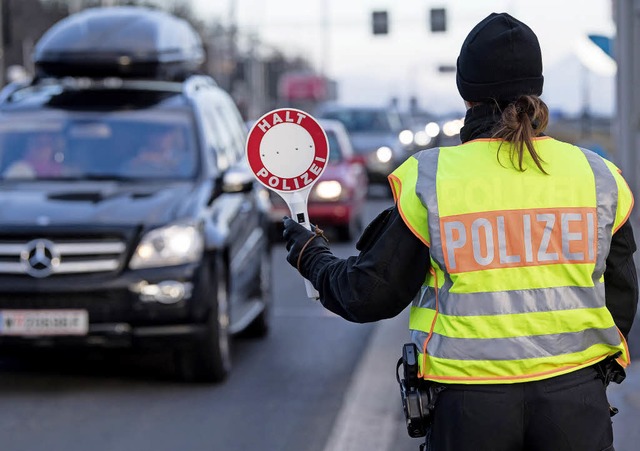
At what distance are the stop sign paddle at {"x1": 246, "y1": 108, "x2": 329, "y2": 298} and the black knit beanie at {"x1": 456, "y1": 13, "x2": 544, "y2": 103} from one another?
2.12 feet

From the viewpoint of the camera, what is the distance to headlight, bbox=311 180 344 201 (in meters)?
19.0

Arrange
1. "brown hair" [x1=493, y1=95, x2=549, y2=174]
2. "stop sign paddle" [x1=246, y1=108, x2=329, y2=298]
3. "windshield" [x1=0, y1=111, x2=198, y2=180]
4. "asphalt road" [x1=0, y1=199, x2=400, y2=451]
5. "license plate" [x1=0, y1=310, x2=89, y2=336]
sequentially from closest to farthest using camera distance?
"brown hair" [x1=493, y1=95, x2=549, y2=174]
"stop sign paddle" [x1=246, y1=108, x2=329, y2=298]
"asphalt road" [x1=0, y1=199, x2=400, y2=451]
"license plate" [x1=0, y1=310, x2=89, y2=336]
"windshield" [x1=0, y1=111, x2=198, y2=180]

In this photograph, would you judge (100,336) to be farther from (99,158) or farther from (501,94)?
(501,94)

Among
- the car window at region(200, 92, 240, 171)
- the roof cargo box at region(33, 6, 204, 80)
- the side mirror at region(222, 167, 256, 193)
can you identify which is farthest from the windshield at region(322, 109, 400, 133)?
the side mirror at region(222, 167, 256, 193)

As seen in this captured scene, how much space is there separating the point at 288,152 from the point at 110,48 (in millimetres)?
6216

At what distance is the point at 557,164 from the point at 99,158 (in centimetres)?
612

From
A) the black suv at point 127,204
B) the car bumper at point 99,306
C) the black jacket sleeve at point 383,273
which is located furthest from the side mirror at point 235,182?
the black jacket sleeve at point 383,273

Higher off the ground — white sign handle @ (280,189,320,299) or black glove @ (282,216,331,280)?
white sign handle @ (280,189,320,299)

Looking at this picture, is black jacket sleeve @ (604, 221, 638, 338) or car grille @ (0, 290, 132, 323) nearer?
black jacket sleeve @ (604, 221, 638, 338)

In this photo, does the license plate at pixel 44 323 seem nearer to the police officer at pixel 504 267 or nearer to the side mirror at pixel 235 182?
the side mirror at pixel 235 182

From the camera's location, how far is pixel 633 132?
15.2 meters

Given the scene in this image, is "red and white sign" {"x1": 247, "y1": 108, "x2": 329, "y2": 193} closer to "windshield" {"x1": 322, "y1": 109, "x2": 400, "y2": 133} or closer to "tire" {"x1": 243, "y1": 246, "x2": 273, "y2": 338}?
"tire" {"x1": 243, "y1": 246, "x2": 273, "y2": 338}

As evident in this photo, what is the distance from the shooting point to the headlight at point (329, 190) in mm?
19047

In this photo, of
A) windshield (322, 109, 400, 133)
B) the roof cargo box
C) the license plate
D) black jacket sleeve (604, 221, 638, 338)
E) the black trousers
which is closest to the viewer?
the black trousers
